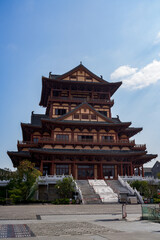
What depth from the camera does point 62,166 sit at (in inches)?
1821

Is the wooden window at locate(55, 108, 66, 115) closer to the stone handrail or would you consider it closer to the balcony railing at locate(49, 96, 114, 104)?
the balcony railing at locate(49, 96, 114, 104)

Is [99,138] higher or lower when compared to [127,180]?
higher

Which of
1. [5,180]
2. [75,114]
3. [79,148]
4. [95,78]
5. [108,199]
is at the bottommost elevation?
[108,199]

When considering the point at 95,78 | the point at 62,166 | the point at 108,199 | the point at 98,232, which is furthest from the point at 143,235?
the point at 95,78

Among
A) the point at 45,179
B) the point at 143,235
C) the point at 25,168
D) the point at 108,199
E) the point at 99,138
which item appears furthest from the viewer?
the point at 99,138

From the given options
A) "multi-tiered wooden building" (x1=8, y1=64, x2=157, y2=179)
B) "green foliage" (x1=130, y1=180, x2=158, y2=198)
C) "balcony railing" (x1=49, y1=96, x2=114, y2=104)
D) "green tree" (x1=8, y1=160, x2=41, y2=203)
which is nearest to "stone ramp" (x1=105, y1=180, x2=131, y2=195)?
"green foliage" (x1=130, y1=180, x2=158, y2=198)

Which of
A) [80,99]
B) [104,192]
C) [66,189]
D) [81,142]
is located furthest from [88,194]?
[80,99]

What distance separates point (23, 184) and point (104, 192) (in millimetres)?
11654

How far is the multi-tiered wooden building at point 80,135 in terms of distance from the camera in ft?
150

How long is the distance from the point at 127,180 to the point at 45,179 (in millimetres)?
13828

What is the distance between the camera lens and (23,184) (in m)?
33.8

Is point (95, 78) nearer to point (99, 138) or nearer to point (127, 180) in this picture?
point (99, 138)

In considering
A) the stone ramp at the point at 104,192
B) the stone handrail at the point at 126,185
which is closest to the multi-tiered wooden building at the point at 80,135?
the stone handrail at the point at 126,185

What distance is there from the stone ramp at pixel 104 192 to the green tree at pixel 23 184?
9.29 m
